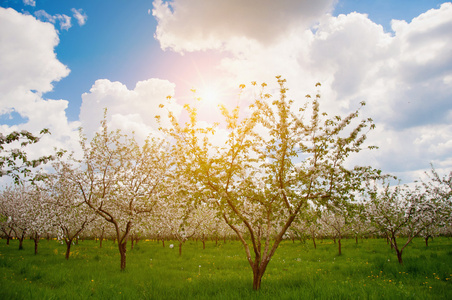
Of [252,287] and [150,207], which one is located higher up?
[150,207]

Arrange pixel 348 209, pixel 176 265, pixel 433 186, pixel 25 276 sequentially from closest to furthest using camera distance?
pixel 348 209 → pixel 25 276 → pixel 176 265 → pixel 433 186

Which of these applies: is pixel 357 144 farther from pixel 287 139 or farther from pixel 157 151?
pixel 157 151

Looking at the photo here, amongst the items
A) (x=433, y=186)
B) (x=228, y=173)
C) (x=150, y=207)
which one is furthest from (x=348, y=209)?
(x=433, y=186)

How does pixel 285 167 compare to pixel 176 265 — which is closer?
pixel 285 167

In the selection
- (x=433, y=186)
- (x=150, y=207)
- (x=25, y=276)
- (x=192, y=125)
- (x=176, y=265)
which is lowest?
(x=176, y=265)

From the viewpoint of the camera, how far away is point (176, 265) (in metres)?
19.7

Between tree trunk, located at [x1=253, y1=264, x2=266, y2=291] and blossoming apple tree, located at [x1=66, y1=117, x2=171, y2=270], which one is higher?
blossoming apple tree, located at [x1=66, y1=117, x2=171, y2=270]

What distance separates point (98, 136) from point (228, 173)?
429 inches

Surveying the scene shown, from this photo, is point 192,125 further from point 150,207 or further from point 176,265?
point 176,265

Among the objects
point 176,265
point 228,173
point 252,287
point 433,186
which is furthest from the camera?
point 433,186

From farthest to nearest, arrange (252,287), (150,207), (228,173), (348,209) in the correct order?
(150,207), (252,287), (228,173), (348,209)

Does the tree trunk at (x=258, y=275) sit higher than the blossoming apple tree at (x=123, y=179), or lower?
lower

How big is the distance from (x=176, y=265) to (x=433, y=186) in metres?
26.7

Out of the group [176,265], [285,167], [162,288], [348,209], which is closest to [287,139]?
[285,167]
